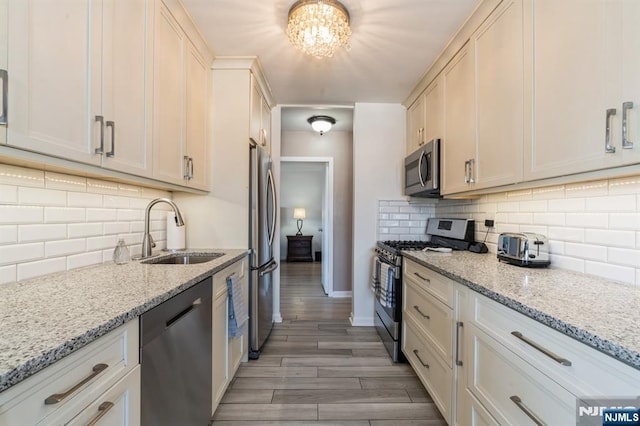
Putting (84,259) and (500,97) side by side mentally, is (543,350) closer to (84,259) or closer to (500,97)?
(500,97)

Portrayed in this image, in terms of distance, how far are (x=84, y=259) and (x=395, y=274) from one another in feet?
6.71

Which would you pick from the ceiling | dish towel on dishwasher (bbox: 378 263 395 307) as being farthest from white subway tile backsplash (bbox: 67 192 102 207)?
dish towel on dishwasher (bbox: 378 263 395 307)

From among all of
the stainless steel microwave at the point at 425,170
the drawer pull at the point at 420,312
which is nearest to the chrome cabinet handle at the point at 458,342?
the drawer pull at the point at 420,312

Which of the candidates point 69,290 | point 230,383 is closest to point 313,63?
point 69,290

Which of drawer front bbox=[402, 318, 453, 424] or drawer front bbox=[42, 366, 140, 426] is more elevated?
drawer front bbox=[42, 366, 140, 426]

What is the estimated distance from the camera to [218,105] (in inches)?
91.4

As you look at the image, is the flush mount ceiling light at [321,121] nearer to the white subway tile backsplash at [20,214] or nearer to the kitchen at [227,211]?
the kitchen at [227,211]

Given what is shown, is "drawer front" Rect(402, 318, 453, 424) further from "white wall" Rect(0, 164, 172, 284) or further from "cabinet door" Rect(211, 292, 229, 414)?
"white wall" Rect(0, 164, 172, 284)

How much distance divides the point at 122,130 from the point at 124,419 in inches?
45.3

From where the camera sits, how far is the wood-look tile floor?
1692mm

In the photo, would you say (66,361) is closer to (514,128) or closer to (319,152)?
(514,128)

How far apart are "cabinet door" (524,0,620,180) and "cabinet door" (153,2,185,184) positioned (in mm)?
1947

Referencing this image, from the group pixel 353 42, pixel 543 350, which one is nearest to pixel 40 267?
pixel 543 350

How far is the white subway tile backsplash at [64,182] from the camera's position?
1275 millimetres
